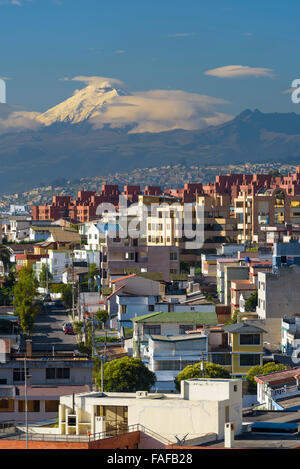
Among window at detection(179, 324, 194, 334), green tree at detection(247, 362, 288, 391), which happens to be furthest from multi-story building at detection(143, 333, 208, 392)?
window at detection(179, 324, 194, 334)

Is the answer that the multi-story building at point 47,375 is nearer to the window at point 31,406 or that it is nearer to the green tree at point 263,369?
the window at point 31,406

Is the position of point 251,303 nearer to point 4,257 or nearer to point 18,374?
point 18,374

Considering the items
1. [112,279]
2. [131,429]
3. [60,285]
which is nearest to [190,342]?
[131,429]

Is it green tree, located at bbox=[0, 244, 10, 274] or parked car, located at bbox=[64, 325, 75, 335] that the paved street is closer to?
parked car, located at bbox=[64, 325, 75, 335]

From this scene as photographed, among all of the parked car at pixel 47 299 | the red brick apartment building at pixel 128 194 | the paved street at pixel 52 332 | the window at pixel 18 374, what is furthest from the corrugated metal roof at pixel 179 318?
the red brick apartment building at pixel 128 194

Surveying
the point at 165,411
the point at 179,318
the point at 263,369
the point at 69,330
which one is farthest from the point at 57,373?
the point at 69,330
